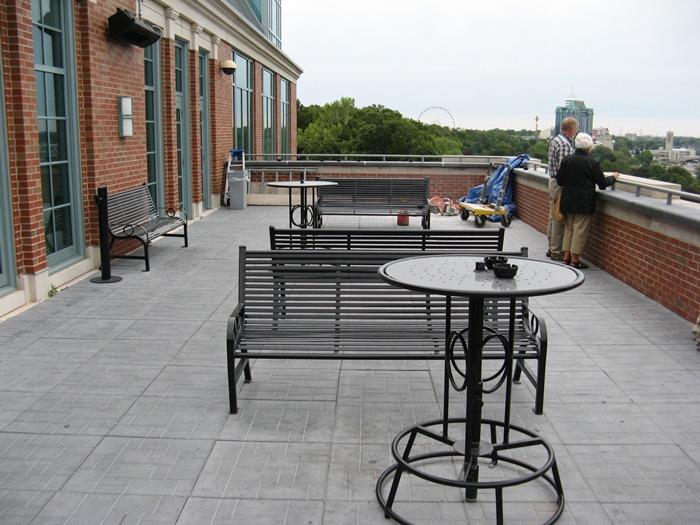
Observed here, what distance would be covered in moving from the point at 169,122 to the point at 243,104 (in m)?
8.12

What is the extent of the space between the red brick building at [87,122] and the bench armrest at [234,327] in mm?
3315

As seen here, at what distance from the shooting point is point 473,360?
151 inches

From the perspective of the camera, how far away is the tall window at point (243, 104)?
66.0 feet

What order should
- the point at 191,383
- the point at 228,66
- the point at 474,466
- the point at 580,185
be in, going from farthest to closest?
the point at 228,66 < the point at 580,185 < the point at 191,383 < the point at 474,466

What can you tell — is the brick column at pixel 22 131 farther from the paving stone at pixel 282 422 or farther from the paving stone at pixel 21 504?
the paving stone at pixel 21 504

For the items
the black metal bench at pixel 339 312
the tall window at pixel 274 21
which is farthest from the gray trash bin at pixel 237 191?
the tall window at pixel 274 21

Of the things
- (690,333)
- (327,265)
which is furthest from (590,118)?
(327,265)

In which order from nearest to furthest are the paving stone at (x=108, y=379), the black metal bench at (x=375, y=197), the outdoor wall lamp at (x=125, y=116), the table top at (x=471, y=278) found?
the table top at (x=471, y=278), the paving stone at (x=108, y=379), the outdoor wall lamp at (x=125, y=116), the black metal bench at (x=375, y=197)

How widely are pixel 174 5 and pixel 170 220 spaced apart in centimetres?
442

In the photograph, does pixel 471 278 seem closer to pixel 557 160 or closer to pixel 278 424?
pixel 278 424

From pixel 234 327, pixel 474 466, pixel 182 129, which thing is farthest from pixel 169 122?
pixel 474 466

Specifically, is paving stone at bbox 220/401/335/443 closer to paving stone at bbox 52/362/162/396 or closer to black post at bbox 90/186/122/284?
paving stone at bbox 52/362/162/396

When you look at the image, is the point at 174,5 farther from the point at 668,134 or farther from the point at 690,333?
the point at 690,333

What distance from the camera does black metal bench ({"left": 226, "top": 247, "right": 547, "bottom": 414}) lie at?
5.04 metres
